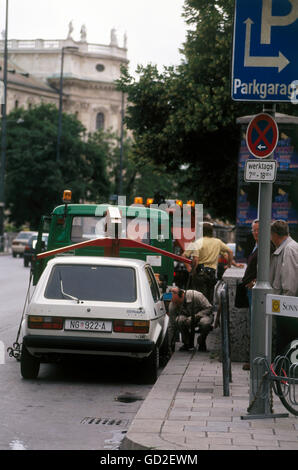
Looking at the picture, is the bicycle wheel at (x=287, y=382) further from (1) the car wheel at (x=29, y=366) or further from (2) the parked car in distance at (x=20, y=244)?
(2) the parked car in distance at (x=20, y=244)

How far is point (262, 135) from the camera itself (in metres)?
8.86

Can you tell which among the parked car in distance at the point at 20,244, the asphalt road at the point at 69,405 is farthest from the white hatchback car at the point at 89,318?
the parked car in distance at the point at 20,244

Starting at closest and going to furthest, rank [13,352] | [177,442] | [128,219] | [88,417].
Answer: [177,442] → [88,417] → [13,352] → [128,219]

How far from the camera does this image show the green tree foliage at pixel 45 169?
7775 centimetres

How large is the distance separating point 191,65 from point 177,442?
67.9 ft

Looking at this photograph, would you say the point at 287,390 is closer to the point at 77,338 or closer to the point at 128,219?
the point at 77,338

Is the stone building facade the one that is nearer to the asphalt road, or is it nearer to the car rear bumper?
the asphalt road

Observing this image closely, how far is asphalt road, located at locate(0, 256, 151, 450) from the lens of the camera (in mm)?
7895

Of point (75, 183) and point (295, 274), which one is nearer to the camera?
point (295, 274)

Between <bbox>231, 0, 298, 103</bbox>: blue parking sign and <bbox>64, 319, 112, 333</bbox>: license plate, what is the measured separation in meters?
3.16

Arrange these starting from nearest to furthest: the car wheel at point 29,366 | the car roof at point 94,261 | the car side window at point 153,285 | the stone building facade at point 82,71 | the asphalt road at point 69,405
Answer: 1. the asphalt road at point 69,405
2. the car wheel at point 29,366
3. the car roof at point 94,261
4. the car side window at point 153,285
5. the stone building facade at point 82,71

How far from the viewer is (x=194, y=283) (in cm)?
1625

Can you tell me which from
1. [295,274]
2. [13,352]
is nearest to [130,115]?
[13,352]

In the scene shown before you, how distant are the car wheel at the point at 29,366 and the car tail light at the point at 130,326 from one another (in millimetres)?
1024
